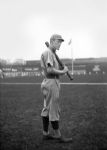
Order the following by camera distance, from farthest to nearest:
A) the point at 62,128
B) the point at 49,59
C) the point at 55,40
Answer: the point at 62,128, the point at 55,40, the point at 49,59

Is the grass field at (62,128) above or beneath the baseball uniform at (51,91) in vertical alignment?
beneath

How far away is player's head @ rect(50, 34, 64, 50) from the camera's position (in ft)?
16.9

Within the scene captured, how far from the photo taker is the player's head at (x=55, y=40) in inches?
203

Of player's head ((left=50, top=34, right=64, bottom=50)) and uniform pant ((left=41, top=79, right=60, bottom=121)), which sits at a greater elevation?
player's head ((left=50, top=34, right=64, bottom=50))

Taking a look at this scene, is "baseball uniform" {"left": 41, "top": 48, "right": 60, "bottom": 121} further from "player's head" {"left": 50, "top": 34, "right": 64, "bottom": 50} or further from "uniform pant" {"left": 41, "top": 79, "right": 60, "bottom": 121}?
"player's head" {"left": 50, "top": 34, "right": 64, "bottom": 50}

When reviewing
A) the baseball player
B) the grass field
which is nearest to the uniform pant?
the baseball player

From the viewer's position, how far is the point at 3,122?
702cm

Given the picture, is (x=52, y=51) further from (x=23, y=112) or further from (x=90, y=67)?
(x=90, y=67)

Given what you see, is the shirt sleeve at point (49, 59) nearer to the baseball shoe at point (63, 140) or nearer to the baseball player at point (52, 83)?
the baseball player at point (52, 83)

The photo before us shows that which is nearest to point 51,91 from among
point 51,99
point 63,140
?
point 51,99

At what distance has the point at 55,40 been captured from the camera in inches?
204

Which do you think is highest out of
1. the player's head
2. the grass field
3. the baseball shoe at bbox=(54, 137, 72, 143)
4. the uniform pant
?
the player's head

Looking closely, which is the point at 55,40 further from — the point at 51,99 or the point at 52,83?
the point at 51,99

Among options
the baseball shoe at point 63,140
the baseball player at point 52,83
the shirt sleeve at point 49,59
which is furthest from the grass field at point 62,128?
the shirt sleeve at point 49,59
